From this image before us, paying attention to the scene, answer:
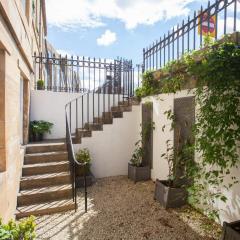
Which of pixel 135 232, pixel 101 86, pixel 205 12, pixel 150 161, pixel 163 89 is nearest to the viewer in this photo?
pixel 135 232

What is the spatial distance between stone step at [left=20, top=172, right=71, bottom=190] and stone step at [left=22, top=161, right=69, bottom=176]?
0.12 m

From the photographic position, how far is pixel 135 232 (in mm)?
3340

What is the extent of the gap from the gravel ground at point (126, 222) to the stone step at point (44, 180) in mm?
539

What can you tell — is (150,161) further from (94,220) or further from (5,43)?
(5,43)

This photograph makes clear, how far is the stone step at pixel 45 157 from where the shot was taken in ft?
16.4

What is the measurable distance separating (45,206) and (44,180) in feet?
→ 2.12

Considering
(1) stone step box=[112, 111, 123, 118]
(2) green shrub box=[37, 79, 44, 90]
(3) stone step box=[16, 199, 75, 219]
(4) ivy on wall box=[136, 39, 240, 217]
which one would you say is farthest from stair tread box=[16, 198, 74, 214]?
(2) green shrub box=[37, 79, 44, 90]

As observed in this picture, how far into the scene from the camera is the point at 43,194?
167 inches

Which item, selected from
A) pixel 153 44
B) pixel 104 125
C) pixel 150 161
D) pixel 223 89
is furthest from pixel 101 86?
pixel 223 89

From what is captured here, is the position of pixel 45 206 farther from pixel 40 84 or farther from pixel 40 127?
pixel 40 84

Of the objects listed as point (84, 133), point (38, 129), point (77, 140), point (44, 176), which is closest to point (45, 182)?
point (44, 176)

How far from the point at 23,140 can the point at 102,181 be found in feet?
7.58

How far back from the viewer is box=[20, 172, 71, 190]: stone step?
4438 mm

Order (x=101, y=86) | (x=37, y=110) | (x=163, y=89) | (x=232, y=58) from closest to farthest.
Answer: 1. (x=232, y=58)
2. (x=163, y=89)
3. (x=37, y=110)
4. (x=101, y=86)
